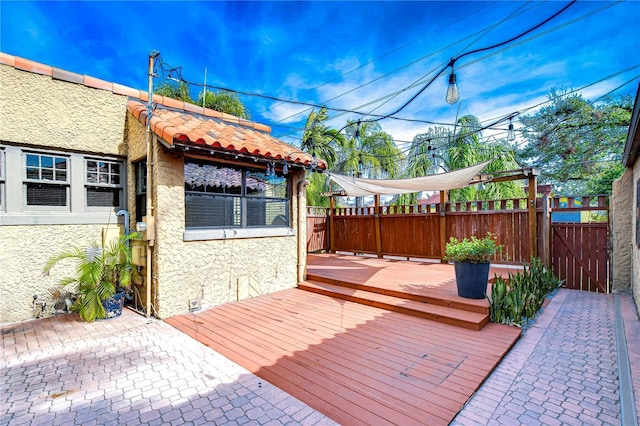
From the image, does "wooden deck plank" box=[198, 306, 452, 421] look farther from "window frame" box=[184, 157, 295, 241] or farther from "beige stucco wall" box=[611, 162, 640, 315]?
"beige stucco wall" box=[611, 162, 640, 315]

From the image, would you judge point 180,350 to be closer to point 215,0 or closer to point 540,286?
point 540,286

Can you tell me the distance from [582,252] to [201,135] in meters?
9.12

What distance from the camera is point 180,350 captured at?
13.2 ft

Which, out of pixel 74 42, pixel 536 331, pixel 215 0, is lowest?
pixel 536 331

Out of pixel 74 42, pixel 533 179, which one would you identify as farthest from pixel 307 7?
pixel 533 179

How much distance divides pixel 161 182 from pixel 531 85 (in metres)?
13.0

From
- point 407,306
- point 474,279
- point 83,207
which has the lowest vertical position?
point 407,306

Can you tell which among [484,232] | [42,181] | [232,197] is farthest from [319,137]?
[42,181]

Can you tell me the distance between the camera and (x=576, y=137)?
59.7ft

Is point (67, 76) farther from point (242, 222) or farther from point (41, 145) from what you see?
point (242, 222)

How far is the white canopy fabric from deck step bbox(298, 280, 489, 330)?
3.56 meters

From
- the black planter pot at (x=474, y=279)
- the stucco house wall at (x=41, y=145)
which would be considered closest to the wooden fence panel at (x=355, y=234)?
the black planter pot at (x=474, y=279)

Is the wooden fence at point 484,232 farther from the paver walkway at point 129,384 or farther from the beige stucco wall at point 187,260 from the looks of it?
the paver walkway at point 129,384

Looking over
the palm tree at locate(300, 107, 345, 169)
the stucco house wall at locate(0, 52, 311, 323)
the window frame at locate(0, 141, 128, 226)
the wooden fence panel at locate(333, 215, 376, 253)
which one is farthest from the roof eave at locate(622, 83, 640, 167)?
the palm tree at locate(300, 107, 345, 169)
